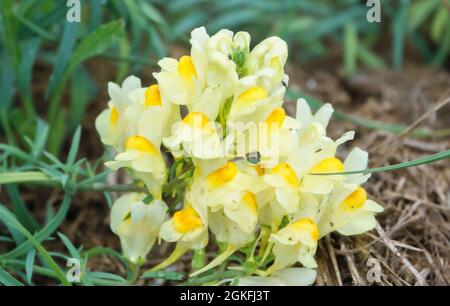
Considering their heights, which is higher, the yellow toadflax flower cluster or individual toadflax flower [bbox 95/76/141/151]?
individual toadflax flower [bbox 95/76/141/151]

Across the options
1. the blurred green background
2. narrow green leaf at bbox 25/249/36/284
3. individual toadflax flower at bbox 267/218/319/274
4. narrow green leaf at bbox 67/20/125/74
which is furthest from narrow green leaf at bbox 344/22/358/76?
narrow green leaf at bbox 25/249/36/284

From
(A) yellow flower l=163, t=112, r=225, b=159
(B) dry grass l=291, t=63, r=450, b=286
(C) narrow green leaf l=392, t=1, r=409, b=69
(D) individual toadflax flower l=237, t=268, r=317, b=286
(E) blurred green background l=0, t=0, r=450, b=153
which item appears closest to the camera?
(A) yellow flower l=163, t=112, r=225, b=159

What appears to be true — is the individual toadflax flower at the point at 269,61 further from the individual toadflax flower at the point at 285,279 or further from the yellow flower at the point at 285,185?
the individual toadflax flower at the point at 285,279

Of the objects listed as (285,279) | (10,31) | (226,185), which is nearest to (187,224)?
(226,185)

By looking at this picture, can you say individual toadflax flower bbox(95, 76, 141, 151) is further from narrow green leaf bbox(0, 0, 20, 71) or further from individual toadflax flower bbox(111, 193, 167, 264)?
narrow green leaf bbox(0, 0, 20, 71)

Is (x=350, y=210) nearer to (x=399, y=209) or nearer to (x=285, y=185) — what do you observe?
(x=285, y=185)
